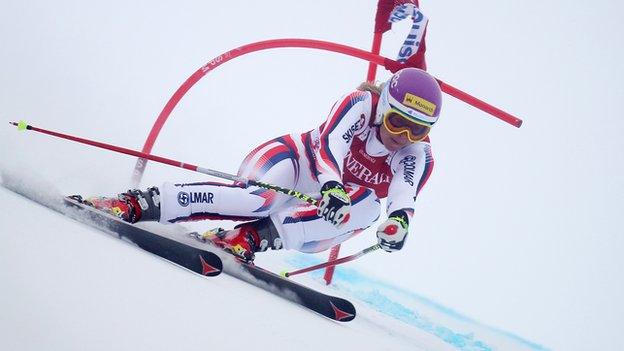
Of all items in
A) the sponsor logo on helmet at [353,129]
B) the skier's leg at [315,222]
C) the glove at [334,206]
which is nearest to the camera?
the glove at [334,206]

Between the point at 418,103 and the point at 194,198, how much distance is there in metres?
1.28

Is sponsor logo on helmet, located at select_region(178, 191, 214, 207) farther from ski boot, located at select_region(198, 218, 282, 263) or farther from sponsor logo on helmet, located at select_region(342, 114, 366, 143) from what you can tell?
sponsor logo on helmet, located at select_region(342, 114, 366, 143)

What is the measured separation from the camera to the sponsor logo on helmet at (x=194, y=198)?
112 inches

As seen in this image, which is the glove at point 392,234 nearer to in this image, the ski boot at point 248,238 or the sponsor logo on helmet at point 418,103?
the sponsor logo on helmet at point 418,103

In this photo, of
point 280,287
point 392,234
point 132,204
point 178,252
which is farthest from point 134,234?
point 392,234

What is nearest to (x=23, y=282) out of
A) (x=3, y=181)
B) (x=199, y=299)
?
(x=199, y=299)

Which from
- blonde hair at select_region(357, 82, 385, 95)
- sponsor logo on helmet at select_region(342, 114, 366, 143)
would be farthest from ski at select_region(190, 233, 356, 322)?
blonde hair at select_region(357, 82, 385, 95)

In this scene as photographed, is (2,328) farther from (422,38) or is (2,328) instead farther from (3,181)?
(422,38)

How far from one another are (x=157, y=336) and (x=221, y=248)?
1.72m

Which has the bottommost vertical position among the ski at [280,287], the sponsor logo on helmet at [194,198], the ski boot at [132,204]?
the ski at [280,287]

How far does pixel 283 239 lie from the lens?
10.2 feet

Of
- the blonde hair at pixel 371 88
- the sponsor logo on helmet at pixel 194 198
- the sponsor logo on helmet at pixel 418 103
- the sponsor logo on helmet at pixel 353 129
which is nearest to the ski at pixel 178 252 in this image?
the sponsor logo on helmet at pixel 194 198

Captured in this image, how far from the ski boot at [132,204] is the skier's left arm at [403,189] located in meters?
1.17

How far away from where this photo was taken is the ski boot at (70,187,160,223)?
2.68 meters
